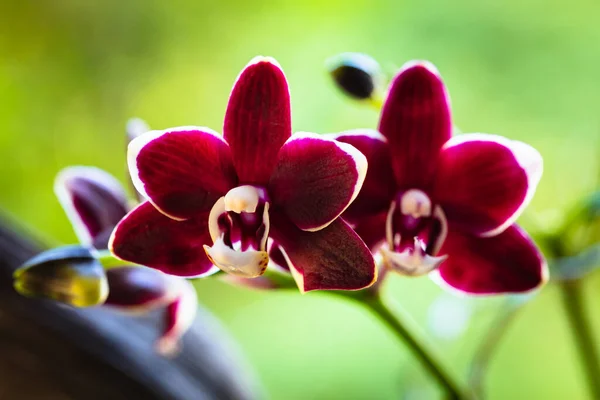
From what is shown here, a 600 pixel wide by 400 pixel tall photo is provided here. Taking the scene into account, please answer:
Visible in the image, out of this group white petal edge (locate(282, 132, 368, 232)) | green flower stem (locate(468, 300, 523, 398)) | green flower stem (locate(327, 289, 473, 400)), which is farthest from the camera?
green flower stem (locate(468, 300, 523, 398))

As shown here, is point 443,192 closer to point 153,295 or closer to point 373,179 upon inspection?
point 373,179

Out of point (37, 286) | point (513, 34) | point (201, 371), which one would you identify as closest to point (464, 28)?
point (513, 34)

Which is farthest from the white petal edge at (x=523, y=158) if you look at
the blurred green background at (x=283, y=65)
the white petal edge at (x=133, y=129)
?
the blurred green background at (x=283, y=65)

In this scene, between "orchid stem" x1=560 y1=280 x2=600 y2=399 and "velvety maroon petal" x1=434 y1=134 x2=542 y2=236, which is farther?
"orchid stem" x1=560 y1=280 x2=600 y2=399

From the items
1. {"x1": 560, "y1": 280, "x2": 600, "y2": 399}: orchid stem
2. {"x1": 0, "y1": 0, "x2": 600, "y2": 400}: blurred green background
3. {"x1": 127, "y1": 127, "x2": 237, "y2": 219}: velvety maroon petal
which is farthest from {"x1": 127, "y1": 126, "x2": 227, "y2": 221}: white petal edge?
{"x1": 0, "y1": 0, "x2": 600, "y2": 400}: blurred green background

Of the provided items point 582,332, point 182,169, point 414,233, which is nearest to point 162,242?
point 182,169

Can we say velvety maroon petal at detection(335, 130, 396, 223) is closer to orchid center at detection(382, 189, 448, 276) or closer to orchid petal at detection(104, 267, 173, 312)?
orchid center at detection(382, 189, 448, 276)
